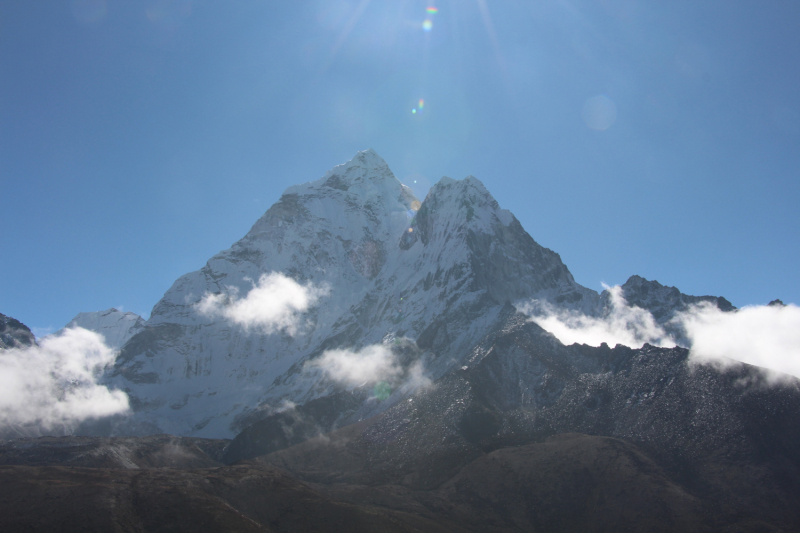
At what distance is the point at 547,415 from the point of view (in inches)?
4769

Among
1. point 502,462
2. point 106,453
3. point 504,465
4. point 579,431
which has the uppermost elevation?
point 579,431

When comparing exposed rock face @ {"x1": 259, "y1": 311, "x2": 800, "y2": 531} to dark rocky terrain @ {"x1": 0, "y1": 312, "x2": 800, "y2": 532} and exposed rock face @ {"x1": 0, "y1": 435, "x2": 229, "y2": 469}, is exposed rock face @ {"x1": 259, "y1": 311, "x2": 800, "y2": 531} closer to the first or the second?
dark rocky terrain @ {"x1": 0, "y1": 312, "x2": 800, "y2": 532}

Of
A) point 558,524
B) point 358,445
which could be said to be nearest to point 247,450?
point 358,445

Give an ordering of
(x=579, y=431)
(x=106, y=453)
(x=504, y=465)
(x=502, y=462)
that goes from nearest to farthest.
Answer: (x=504, y=465)
(x=502, y=462)
(x=579, y=431)
(x=106, y=453)

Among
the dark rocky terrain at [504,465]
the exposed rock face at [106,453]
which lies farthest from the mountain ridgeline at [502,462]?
the exposed rock face at [106,453]

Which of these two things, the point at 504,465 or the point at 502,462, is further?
the point at 502,462

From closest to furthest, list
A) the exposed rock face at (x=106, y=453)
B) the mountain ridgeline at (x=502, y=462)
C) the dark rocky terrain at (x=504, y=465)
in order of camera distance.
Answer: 1. the dark rocky terrain at (x=504, y=465)
2. the mountain ridgeline at (x=502, y=462)
3. the exposed rock face at (x=106, y=453)

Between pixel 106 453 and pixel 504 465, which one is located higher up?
pixel 504 465

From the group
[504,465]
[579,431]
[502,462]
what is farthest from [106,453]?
[579,431]

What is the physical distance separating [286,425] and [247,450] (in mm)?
14069

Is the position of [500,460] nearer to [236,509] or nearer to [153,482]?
[236,509]

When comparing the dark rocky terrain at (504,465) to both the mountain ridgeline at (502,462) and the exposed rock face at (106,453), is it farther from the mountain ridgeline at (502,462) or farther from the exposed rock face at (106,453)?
the exposed rock face at (106,453)

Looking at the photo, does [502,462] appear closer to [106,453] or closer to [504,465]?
[504,465]

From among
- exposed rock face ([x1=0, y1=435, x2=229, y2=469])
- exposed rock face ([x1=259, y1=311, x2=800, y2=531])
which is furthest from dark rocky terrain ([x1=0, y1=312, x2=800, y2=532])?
exposed rock face ([x1=0, y1=435, x2=229, y2=469])
